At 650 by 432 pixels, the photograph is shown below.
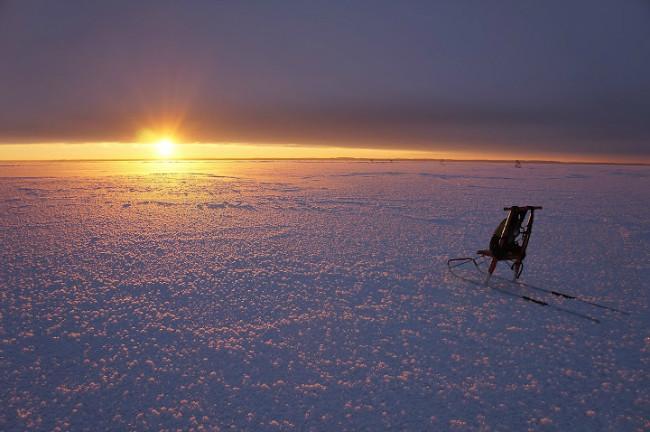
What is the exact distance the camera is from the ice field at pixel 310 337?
270 centimetres

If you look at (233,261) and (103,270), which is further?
(233,261)

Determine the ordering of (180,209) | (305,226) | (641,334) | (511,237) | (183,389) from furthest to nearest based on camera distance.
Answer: (180,209), (305,226), (511,237), (641,334), (183,389)

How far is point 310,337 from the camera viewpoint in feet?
12.1

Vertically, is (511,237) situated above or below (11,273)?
above

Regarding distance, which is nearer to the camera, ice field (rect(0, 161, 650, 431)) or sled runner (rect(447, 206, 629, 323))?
ice field (rect(0, 161, 650, 431))

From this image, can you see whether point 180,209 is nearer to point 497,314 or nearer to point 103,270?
point 103,270

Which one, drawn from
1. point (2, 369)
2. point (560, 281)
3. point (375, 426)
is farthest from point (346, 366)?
point (560, 281)

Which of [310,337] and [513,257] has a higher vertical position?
[513,257]

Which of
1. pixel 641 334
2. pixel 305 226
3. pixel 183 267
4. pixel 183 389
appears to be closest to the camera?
pixel 183 389

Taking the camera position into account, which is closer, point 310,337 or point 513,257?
point 310,337

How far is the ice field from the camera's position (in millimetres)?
2697

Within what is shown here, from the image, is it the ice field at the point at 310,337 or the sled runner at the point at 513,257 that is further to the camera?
the sled runner at the point at 513,257

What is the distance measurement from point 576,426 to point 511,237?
2793 mm

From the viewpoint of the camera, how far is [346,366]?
3221 mm
